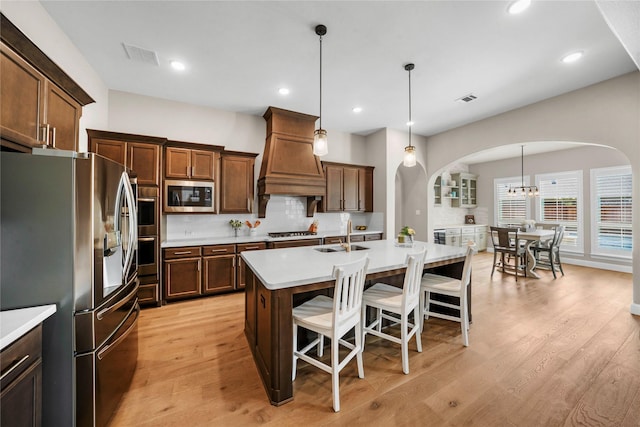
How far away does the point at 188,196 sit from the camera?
387 cm

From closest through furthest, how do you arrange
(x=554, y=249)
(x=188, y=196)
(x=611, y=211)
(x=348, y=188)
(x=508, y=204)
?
(x=188, y=196)
(x=554, y=249)
(x=348, y=188)
(x=611, y=211)
(x=508, y=204)

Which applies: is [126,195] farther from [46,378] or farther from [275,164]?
[275,164]

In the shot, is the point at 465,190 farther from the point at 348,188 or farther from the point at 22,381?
the point at 22,381

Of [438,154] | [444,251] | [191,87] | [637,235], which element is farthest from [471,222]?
[191,87]

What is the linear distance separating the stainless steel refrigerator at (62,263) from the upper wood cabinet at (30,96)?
14cm

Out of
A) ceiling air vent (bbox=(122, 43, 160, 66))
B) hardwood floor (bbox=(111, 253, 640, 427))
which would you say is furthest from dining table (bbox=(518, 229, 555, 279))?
ceiling air vent (bbox=(122, 43, 160, 66))

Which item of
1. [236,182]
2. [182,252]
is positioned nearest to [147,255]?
[182,252]

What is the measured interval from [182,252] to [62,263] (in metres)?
2.38

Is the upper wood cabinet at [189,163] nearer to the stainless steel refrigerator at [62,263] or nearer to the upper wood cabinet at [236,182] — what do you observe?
the upper wood cabinet at [236,182]

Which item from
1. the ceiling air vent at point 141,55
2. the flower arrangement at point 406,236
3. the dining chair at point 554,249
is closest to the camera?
the ceiling air vent at point 141,55

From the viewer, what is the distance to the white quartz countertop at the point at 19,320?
103cm

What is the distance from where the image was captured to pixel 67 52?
254cm

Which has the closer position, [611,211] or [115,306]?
[115,306]

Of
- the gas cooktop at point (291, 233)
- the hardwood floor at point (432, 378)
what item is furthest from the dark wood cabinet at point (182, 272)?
the gas cooktop at point (291, 233)
